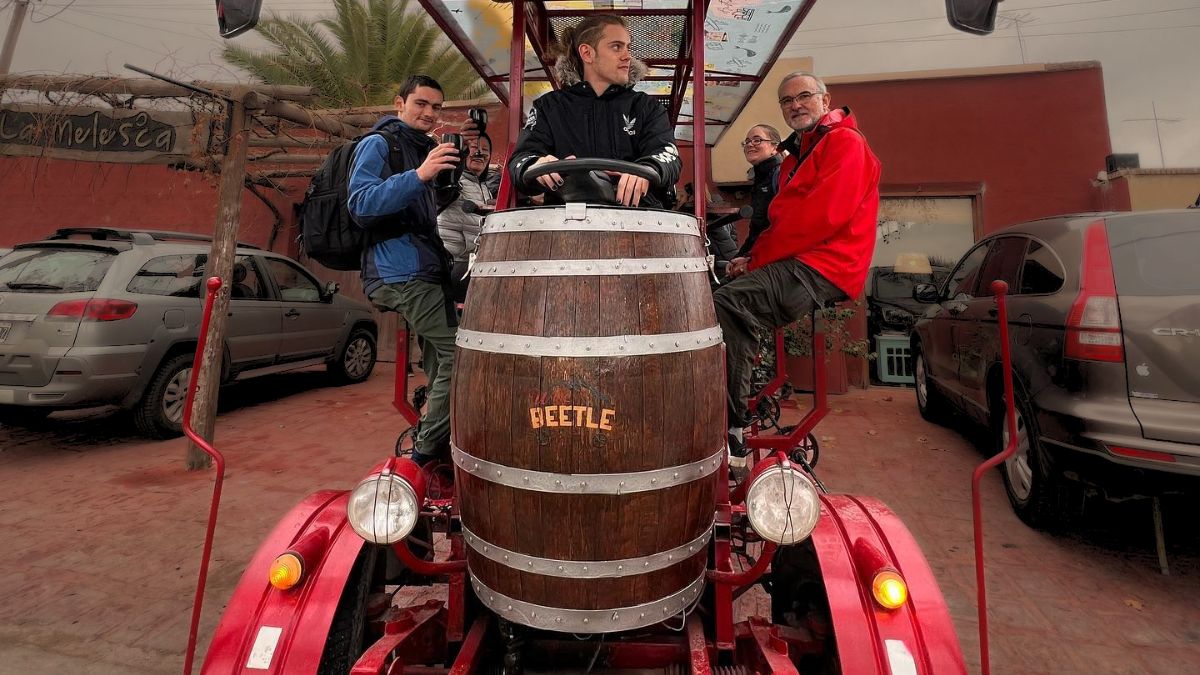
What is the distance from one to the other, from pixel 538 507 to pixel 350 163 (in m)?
2.00

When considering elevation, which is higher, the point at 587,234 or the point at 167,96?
the point at 167,96

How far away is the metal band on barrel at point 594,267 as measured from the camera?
1.55 m

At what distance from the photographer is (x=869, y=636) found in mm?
1659

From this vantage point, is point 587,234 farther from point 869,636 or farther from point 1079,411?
point 1079,411

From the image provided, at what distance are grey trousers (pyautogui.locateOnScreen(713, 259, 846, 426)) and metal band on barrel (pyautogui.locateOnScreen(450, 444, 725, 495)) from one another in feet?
3.71

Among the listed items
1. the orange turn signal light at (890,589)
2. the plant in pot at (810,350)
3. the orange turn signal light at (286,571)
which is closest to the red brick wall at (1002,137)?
the plant in pot at (810,350)

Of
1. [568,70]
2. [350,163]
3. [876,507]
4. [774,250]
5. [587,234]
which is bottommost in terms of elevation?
[876,507]

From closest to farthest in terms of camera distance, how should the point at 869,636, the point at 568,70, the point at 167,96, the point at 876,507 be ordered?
1. the point at 869,636
2. the point at 876,507
3. the point at 568,70
4. the point at 167,96

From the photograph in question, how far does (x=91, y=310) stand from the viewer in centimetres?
503

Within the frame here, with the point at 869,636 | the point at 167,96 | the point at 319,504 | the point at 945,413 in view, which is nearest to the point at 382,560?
the point at 319,504

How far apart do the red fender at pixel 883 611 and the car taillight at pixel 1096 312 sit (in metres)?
1.96

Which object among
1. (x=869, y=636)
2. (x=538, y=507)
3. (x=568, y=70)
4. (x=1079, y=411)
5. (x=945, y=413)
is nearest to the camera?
(x=538, y=507)

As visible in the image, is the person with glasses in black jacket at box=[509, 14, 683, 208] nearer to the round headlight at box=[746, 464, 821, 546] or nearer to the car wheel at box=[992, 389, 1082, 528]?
the round headlight at box=[746, 464, 821, 546]

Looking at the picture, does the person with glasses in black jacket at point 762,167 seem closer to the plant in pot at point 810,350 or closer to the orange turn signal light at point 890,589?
the orange turn signal light at point 890,589
